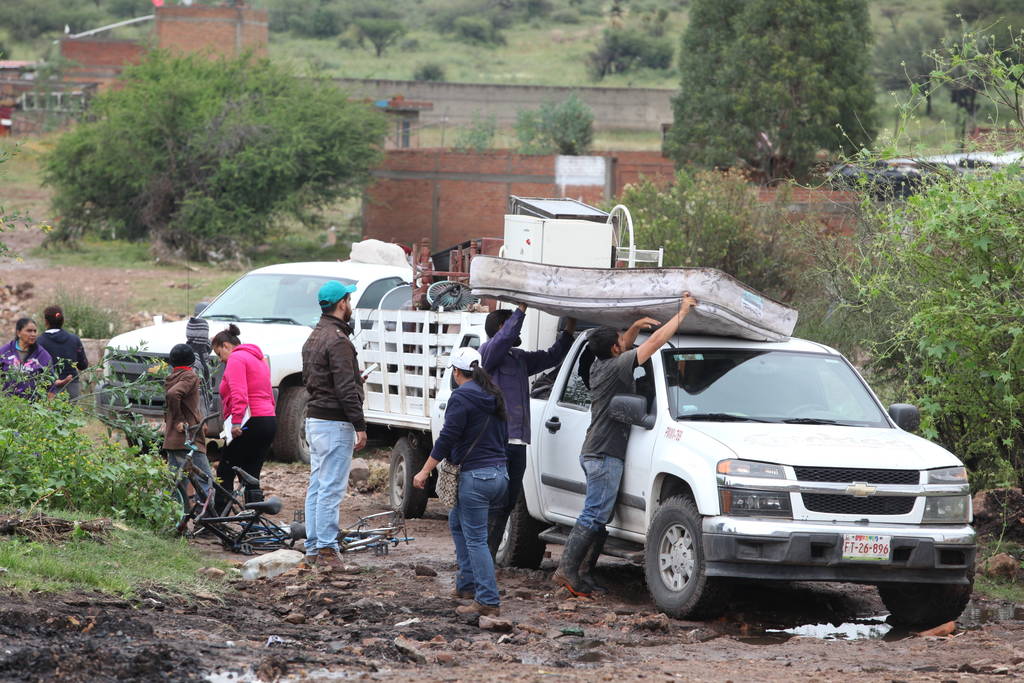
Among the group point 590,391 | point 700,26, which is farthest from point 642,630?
point 700,26

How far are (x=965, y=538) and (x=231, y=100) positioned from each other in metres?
35.8

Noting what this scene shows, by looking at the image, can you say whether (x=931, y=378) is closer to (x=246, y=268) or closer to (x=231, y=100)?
(x=246, y=268)

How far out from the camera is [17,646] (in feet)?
19.5

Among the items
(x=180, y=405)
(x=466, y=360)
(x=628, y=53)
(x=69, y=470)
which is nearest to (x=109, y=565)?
(x=69, y=470)

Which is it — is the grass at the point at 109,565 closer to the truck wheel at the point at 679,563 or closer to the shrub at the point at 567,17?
the truck wheel at the point at 679,563

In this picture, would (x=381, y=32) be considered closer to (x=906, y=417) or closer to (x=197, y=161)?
(x=197, y=161)

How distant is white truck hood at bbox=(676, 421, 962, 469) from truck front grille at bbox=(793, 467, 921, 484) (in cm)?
4

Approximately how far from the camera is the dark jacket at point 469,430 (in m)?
7.77

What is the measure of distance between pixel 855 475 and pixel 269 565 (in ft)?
12.7

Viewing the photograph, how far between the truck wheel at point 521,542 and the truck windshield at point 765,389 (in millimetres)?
1765

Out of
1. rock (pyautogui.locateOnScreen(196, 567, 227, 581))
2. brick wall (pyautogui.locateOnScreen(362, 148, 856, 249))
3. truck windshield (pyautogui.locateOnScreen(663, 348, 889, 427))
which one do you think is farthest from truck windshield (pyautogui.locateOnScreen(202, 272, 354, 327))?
brick wall (pyautogui.locateOnScreen(362, 148, 856, 249))

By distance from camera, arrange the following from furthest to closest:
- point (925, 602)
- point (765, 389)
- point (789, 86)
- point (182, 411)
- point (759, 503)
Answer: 1. point (789, 86)
2. point (182, 411)
3. point (765, 389)
4. point (925, 602)
5. point (759, 503)

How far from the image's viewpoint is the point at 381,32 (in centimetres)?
9219

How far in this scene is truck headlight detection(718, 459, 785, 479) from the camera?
755cm
